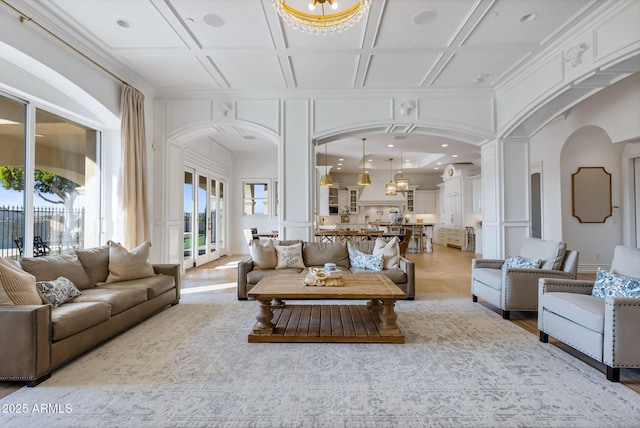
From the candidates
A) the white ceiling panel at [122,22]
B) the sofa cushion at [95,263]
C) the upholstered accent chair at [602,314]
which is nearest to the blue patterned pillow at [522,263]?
the upholstered accent chair at [602,314]

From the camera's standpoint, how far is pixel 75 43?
13.0 feet

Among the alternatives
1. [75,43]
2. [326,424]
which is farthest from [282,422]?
[75,43]

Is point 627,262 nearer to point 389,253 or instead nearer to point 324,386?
point 389,253

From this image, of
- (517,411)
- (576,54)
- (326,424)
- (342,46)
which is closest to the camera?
(326,424)

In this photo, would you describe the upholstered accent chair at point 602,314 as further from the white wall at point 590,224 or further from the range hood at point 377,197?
the range hood at point 377,197

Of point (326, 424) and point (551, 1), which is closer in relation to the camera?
point (326, 424)

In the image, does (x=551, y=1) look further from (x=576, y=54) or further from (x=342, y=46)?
(x=342, y=46)

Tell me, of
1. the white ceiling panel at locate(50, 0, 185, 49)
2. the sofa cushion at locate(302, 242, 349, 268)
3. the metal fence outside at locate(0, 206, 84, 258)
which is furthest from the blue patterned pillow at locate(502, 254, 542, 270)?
the metal fence outside at locate(0, 206, 84, 258)

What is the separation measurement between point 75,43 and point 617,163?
9540 millimetres

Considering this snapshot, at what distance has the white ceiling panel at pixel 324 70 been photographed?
4.48 metres

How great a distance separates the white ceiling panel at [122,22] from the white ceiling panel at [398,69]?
8.91 ft

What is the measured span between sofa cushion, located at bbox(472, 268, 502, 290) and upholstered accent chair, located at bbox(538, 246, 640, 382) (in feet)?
2.63

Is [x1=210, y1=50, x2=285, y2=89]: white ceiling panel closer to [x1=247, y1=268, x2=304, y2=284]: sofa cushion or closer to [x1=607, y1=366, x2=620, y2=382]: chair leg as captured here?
[x1=247, y1=268, x2=304, y2=284]: sofa cushion

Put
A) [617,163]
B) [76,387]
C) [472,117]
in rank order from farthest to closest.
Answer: [617,163] → [472,117] → [76,387]
